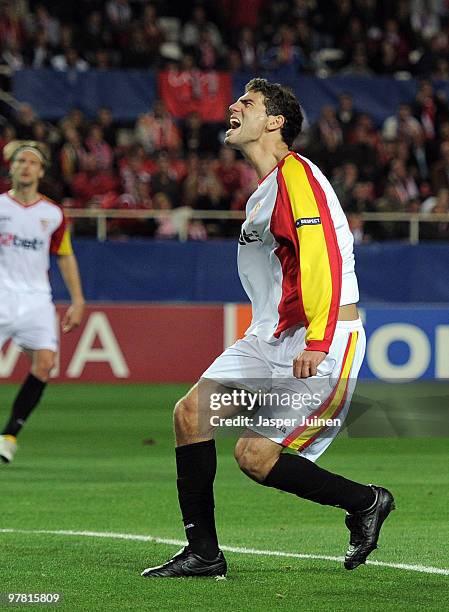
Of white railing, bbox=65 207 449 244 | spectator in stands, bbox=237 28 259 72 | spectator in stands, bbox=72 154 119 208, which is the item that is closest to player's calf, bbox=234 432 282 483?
white railing, bbox=65 207 449 244

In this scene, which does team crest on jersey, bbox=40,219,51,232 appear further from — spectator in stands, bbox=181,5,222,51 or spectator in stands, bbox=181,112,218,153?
spectator in stands, bbox=181,5,222,51

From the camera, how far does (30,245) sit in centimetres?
1105

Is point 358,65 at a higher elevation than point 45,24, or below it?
below

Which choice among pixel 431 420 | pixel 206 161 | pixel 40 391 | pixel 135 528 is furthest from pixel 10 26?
pixel 135 528

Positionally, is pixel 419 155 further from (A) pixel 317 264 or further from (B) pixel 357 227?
(A) pixel 317 264

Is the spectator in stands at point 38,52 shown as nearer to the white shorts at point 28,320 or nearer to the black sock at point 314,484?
the white shorts at point 28,320

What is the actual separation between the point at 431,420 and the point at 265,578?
24.9 feet

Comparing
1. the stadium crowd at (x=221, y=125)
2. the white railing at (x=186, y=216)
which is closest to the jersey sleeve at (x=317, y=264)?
the stadium crowd at (x=221, y=125)

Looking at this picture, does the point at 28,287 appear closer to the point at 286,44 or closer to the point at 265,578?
the point at 265,578

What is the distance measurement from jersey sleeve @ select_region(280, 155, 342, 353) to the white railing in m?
14.3

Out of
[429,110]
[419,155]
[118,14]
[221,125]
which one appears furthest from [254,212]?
[118,14]

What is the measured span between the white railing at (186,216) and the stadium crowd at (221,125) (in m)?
0.13

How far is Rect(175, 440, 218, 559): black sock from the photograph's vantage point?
6.25 meters

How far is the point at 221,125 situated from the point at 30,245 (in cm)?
1187
